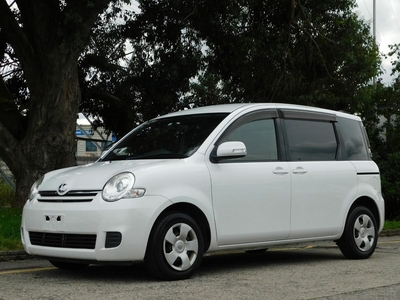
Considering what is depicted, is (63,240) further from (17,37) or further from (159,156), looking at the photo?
(17,37)

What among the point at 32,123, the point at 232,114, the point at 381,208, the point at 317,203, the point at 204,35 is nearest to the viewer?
the point at 232,114

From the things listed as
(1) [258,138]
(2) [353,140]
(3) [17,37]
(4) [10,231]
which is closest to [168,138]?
(1) [258,138]

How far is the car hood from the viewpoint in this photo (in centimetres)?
740

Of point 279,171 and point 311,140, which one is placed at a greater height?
point 311,140

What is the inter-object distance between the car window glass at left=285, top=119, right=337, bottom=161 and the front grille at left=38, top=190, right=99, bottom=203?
2728 mm

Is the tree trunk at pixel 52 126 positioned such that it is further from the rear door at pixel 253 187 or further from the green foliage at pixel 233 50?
the rear door at pixel 253 187

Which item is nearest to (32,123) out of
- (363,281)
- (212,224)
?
(212,224)

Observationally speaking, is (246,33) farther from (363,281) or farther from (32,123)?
(363,281)

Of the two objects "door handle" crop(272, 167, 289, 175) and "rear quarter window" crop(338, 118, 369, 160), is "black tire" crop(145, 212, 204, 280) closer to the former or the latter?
"door handle" crop(272, 167, 289, 175)

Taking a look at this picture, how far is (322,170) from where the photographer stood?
928 centimetres

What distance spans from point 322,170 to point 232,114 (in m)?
1.53

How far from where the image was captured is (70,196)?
24.4ft

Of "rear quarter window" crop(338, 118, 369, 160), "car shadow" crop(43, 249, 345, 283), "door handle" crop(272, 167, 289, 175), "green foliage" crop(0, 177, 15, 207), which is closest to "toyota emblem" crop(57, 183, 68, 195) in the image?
"car shadow" crop(43, 249, 345, 283)

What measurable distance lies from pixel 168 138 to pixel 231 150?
889 millimetres
